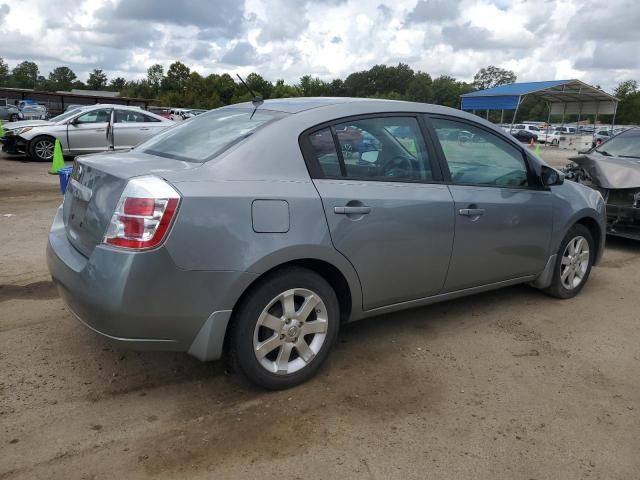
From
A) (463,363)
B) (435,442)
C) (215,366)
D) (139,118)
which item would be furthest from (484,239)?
(139,118)

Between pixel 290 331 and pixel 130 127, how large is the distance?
39.8 ft

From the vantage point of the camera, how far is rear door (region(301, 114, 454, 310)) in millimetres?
3287

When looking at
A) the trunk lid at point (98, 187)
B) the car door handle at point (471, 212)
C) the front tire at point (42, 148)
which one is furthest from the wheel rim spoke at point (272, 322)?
the front tire at point (42, 148)

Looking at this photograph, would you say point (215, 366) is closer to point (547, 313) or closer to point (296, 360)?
point (296, 360)

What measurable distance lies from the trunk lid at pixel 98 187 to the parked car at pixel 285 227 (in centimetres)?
1

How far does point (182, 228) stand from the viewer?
8.95 feet

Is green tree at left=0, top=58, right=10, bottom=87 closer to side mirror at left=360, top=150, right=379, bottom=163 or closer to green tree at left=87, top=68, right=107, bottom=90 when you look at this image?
green tree at left=87, top=68, right=107, bottom=90

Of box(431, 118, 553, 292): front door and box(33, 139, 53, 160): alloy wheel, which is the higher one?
box(431, 118, 553, 292): front door

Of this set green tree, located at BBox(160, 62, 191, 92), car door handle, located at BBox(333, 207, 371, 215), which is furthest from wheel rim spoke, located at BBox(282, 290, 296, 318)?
green tree, located at BBox(160, 62, 191, 92)

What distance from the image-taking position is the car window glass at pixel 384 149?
11.3ft

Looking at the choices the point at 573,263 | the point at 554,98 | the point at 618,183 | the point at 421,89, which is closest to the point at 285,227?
the point at 573,263

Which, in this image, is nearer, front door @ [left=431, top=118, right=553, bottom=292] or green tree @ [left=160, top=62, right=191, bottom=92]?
front door @ [left=431, top=118, right=553, bottom=292]

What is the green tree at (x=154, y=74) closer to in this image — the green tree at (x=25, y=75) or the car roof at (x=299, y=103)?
the green tree at (x=25, y=75)

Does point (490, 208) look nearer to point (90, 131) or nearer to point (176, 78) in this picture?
point (90, 131)
